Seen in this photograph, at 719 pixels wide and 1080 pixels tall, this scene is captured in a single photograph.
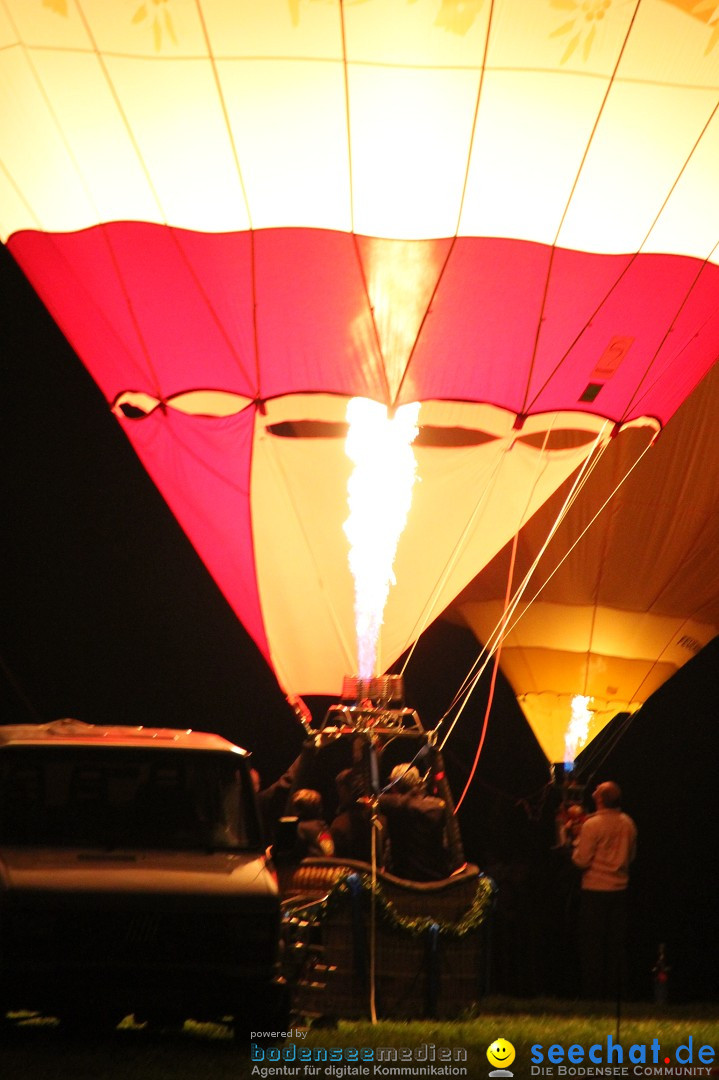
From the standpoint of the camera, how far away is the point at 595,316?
666 cm

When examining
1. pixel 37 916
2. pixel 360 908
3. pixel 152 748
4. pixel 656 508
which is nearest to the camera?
pixel 37 916

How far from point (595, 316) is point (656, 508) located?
14.8ft

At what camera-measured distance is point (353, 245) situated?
6430mm

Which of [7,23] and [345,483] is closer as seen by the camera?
[7,23]

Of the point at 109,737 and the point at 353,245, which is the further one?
the point at 353,245

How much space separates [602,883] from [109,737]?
308 cm

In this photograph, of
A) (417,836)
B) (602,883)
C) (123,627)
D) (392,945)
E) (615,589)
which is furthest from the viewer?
(615,589)

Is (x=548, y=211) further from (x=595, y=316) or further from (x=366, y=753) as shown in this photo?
(x=366, y=753)

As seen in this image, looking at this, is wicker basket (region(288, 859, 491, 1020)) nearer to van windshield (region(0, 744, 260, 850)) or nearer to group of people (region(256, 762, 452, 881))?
group of people (region(256, 762, 452, 881))

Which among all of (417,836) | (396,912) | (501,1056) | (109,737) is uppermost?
(109,737)

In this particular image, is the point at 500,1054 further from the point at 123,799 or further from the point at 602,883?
the point at 602,883

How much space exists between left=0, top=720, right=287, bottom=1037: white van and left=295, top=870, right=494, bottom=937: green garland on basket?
0.58 metres

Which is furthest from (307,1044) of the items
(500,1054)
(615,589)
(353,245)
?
(615,589)

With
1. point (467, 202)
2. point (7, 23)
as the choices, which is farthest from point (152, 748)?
point (7, 23)
